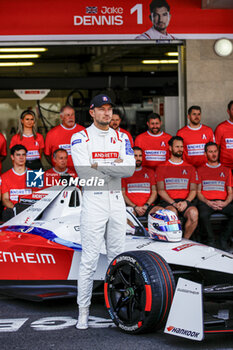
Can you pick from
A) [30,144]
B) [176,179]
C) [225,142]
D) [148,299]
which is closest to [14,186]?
[30,144]

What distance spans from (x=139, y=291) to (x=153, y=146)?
435 cm

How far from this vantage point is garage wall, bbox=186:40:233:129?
33.4 ft

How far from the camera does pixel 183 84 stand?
34.3 ft

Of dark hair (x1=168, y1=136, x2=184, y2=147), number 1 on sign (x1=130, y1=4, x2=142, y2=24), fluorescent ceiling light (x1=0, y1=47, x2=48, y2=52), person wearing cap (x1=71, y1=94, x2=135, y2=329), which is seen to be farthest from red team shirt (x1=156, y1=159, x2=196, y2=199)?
fluorescent ceiling light (x1=0, y1=47, x2=48, y2=52)

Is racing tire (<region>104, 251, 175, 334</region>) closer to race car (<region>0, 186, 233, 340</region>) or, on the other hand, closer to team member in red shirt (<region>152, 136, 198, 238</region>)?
race car (<region>0, 186, 233, 340</region>)

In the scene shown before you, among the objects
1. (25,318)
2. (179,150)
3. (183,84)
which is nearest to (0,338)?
(25,318)

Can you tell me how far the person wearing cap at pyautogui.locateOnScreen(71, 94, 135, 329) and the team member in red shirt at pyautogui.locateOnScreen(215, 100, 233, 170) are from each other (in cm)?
399

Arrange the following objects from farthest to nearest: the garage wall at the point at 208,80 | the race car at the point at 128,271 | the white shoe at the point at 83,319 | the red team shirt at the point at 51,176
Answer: the garage wall at the point at 208,80 < the red team shirt at the point at 51,176 < the white shoe at the point at 83,319 < the race car at the point at 128,271

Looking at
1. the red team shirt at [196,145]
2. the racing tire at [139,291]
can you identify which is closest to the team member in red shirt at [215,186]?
the red team shirt at [196,145]

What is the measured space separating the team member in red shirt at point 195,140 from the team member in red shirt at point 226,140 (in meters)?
0.20

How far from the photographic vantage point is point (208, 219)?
8281 mm

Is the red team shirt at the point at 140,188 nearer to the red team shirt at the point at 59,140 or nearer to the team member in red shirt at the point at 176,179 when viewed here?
the team member in red shirt at the point at 176,179

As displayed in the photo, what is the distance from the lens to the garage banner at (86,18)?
9.98 metres

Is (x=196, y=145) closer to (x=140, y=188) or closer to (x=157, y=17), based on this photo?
(x=140, y=188)
